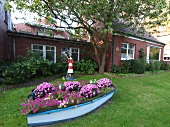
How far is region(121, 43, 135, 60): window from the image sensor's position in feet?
36.4

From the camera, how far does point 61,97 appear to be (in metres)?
3.22

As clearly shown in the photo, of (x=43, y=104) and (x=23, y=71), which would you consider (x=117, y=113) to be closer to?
(x=43, y=104)

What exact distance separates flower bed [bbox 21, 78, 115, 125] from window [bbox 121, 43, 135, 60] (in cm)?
743

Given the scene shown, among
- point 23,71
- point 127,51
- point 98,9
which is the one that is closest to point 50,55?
point 23,71

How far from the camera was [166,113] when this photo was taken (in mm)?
3625

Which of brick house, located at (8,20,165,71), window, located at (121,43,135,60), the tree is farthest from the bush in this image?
the tree

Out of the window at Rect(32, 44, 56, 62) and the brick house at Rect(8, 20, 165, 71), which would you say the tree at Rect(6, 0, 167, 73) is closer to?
the brick house at Rect(8, 20, 165, 71)

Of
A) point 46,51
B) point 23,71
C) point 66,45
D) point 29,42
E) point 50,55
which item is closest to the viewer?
point 23,71

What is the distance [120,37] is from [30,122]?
31.2ft

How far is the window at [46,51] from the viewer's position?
359 inches

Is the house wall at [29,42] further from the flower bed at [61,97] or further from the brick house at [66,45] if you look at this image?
the flower bed at [61,97]

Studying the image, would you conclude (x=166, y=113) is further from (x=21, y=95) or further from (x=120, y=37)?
(x=120, y=37)

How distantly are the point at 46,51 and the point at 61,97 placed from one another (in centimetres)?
707

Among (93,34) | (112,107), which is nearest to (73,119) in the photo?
(112,107)
